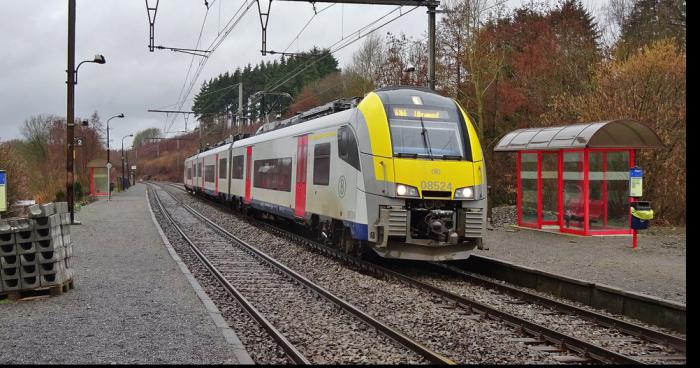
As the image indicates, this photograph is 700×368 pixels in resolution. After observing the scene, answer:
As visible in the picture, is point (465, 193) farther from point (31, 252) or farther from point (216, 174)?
point (216, 174)

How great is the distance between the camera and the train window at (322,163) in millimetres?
12992

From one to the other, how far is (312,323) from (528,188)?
11.9m

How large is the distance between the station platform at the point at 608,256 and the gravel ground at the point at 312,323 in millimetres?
4067

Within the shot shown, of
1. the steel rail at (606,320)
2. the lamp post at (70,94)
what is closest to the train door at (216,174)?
the lamp post at (70,94)

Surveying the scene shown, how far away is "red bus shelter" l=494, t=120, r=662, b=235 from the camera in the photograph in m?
15.4

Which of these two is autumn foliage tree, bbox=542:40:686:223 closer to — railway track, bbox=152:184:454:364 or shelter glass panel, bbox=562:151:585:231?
shelter glass panel, bbox=562:151:585:231

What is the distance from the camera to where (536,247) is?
46.1 ft

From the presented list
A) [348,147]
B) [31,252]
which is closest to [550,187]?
[348,147]

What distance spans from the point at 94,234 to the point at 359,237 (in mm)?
10797

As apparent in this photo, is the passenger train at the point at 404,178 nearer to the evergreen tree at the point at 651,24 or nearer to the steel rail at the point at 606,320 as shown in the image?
the steel rail at the point at 606,320

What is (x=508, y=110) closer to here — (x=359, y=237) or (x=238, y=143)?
(x=238, y=143)

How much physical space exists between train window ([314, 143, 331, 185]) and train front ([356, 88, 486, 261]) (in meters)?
1.79

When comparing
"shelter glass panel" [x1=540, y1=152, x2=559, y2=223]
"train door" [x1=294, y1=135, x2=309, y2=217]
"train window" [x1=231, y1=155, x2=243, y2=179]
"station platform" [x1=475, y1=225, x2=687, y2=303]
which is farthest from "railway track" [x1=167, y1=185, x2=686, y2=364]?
"train window" [x1=231, y1=155, x2=243, y2=179]

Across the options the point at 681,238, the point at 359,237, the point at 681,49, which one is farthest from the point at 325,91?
the point at 359,237
